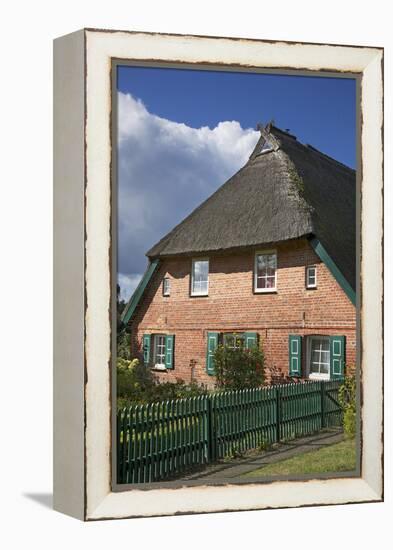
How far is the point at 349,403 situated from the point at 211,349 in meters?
2.01

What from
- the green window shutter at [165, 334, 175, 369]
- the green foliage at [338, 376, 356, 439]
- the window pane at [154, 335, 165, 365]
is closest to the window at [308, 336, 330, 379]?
the green foliage at [338, 376, 356, 439]

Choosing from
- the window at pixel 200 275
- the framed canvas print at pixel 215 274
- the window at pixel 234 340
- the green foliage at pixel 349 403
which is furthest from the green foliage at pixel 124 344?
the green foliage at pixel 349 403

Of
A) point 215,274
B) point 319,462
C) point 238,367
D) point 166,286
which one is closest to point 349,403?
point 319,462

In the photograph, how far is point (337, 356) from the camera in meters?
11.5

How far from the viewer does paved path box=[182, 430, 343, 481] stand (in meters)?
10.8

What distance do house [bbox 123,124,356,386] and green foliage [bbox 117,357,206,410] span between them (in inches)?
6.5

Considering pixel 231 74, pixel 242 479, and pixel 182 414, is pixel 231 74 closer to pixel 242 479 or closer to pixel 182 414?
pixel 182 414

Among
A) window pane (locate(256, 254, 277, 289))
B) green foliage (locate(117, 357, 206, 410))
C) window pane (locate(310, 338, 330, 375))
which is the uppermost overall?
window pane (locate(256, 254, 277, 289))

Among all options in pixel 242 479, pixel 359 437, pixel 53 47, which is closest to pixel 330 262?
pixel 359 437

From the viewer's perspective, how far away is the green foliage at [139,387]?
418 inches

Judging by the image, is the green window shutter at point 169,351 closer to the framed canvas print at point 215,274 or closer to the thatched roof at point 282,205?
the framed canvas print at point 215,274

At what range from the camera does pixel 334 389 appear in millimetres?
11516

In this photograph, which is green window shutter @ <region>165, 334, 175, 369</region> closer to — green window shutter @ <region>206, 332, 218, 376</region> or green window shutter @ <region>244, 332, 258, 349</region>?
green window shutter @ <region>206, 332, 218, 376</region>

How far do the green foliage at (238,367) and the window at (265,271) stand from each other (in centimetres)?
81
